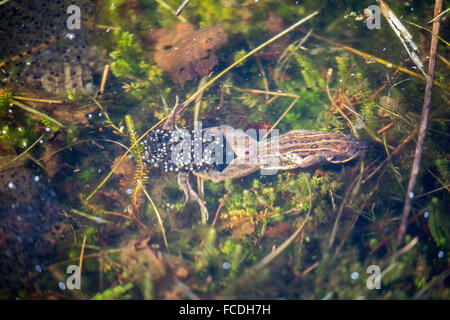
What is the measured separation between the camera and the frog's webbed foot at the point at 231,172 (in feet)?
16.7

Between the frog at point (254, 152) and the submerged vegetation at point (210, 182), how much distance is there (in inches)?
7.7

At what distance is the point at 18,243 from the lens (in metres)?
4.11

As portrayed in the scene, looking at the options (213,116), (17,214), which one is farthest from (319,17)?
(17,214)

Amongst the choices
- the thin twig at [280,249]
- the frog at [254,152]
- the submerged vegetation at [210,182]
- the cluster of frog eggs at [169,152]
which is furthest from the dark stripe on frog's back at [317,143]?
the cluster of frog eggs at [169,152]

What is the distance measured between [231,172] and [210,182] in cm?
46

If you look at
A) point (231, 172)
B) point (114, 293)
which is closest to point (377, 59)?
point (231, 172)

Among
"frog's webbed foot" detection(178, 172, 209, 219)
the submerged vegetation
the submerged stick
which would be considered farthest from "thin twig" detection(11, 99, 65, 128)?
the submerged stick

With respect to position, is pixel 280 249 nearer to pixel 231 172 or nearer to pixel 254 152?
pixel 231 172

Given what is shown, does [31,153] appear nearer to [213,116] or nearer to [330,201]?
[213,116]

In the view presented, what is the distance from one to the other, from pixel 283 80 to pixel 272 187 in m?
2.44

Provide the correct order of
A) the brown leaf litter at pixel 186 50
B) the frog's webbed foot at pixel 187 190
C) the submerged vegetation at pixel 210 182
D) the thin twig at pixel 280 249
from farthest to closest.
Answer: the brown leaf litter at pixel 186 50 → the frog's webbed foot at pixel 187 190 → the thin twig at pixel 280 249 → the submerged vegetation at pixel 210 182

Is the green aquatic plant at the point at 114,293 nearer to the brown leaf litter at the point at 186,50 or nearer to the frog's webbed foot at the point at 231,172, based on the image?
the frog's webbed foot at the point at 231,172

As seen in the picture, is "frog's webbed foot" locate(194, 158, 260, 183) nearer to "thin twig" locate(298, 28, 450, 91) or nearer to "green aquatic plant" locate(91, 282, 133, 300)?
"green aquatic plant" locate(91, 282, 133, 300)
